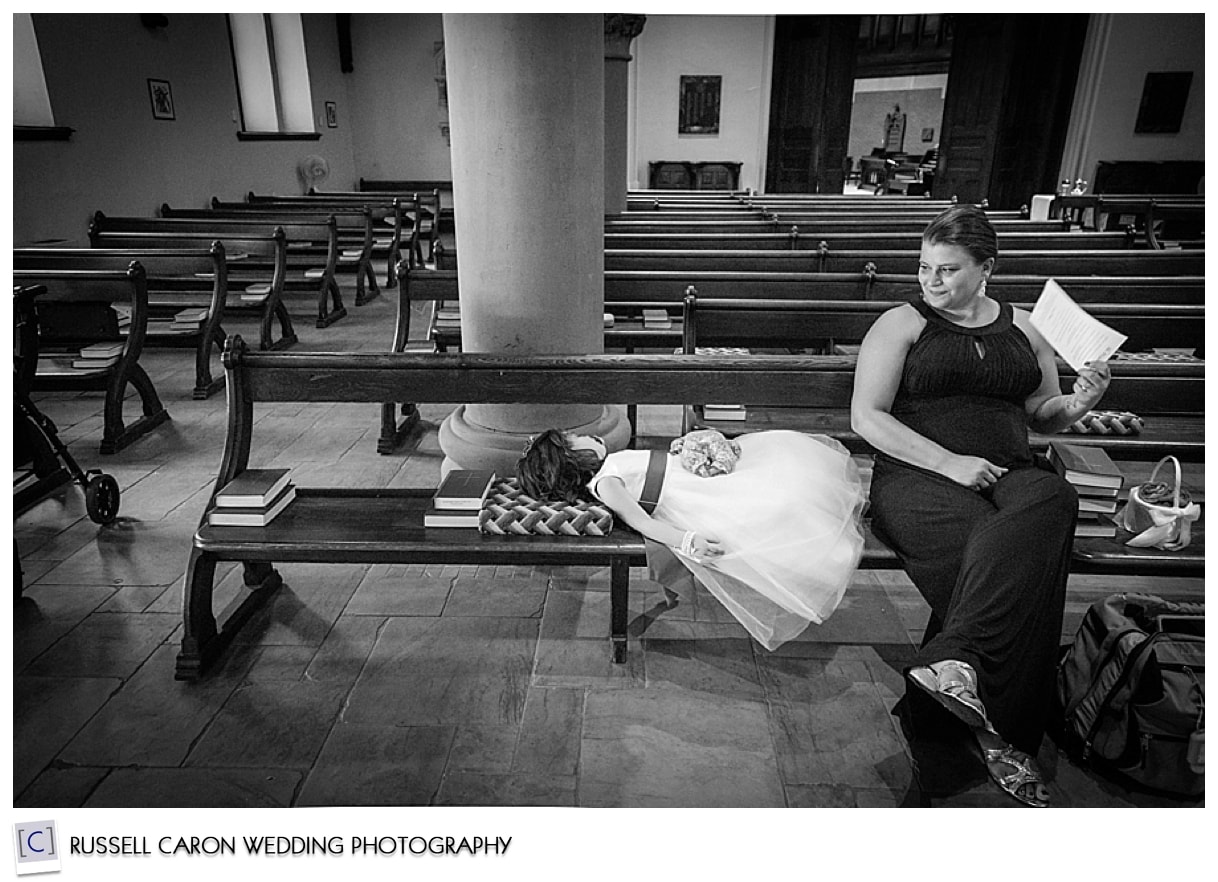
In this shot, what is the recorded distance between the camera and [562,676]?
100 inches

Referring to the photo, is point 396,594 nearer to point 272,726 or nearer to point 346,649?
point 346,649

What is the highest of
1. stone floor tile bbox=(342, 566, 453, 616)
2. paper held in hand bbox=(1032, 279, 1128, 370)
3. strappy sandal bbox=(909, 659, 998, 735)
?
paper held in hand bbox=(1032, 279, 1128, 370)

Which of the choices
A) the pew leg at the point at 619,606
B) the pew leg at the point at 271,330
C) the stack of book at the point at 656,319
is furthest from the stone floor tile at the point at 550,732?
the pew leg at the point at 271,330

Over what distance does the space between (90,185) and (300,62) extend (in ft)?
19.4

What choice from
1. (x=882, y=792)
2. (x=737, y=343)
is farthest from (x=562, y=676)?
(x=737, y=343)

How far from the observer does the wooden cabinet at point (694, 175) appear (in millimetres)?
15391

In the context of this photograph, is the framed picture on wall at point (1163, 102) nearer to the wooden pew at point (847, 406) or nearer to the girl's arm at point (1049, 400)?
the wooden pew at point (847, 406)

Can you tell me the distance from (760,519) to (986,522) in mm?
580

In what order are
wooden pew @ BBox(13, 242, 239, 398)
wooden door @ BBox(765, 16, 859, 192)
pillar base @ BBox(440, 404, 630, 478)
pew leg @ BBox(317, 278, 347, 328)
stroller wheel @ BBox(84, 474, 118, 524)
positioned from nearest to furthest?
pillar base @ BBox(440, 404, 630, 478) → stroller wheel @ BBox(84, 474, 118, 524) → wooden pew @ BBox(13, 242, 239, 398) → pew leg @ BBox(317, 278, 347, 328) → wooden door @ BBox(765, 16, 859, 192)

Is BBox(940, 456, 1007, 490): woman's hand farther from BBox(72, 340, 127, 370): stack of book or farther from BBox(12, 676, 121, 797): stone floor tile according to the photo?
BBox(72, 340, 127, 370): stack of book

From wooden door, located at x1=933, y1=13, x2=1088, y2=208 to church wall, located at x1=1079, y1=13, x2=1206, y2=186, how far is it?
1.61ft

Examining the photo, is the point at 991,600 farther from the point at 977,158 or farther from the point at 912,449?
the point at 977,158

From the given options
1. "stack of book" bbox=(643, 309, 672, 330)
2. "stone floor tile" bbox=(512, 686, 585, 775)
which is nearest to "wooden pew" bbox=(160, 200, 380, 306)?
"stack of book" bbox=(643, 309, 672, 330)

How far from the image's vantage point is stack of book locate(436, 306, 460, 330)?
15.6 ft
